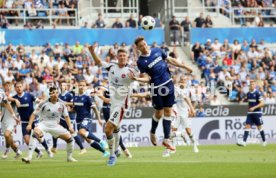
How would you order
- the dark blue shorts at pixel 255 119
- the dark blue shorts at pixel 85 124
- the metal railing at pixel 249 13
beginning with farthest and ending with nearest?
the metal railing at pixel 249 13
the dark blue shorts at pixel 255 119
the dark blue shorts at pixel 85 124

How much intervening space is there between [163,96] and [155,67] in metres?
0.81

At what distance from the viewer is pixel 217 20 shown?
52562mm

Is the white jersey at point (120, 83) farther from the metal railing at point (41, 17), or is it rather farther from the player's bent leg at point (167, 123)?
the metal railing at point (41, 17)

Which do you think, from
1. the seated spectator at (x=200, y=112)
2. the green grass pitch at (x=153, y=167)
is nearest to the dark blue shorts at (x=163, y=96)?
the green grass pitch at (x=153, y=167)

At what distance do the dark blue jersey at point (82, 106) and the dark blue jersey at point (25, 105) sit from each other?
67.6 inches

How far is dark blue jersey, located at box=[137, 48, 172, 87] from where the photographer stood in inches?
930

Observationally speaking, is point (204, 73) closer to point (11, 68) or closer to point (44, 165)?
point (11, 68)

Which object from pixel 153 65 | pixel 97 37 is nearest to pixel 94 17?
pixel 97 37

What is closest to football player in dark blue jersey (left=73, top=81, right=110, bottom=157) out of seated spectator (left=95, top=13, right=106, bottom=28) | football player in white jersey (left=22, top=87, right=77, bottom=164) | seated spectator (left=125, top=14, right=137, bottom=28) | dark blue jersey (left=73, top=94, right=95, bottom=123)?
dark blue jersey (left=73, top=94, right=95, bottom=123)

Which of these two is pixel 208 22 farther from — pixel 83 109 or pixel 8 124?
pixel 8 124

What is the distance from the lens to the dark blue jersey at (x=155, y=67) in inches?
930

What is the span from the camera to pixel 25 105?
97.2 feet

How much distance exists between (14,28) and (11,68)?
5.30m

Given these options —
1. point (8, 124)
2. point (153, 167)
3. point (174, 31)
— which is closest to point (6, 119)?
point (8, 124)
